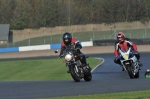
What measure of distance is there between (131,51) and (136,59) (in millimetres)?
370

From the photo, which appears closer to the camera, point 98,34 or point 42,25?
point 98,34

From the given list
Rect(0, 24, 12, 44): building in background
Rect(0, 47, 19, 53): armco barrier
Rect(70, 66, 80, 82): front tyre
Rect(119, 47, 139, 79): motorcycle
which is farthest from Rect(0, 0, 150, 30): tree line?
Rect(70, 66, 80, 82): front tyre

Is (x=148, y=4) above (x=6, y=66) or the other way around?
above

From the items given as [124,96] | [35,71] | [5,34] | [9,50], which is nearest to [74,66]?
[124,96]

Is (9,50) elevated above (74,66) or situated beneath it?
situated beneath

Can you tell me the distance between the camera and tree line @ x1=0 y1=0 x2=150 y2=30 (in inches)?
3246

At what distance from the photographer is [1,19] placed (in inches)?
3575

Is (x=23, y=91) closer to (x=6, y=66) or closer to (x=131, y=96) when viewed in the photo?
(x=131, y=96)

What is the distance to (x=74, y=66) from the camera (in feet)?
52.6

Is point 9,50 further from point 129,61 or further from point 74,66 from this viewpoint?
point 74,66

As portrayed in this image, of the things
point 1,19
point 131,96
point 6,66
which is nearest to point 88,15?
point 1,19

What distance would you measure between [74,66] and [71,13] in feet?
236

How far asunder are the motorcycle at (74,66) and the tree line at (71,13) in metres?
60.9

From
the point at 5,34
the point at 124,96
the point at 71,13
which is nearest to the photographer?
the point at 124,96
